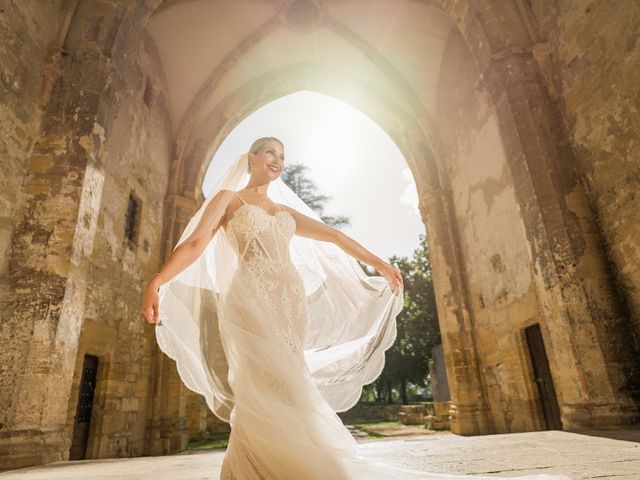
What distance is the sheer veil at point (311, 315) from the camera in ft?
7.25

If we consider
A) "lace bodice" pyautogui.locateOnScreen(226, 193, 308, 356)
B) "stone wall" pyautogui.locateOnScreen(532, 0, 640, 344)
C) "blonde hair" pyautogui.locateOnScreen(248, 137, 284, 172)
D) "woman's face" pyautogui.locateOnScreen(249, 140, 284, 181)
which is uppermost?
"stone wall" pyautogui.locateOnScreen(532, 0, 640, 344)

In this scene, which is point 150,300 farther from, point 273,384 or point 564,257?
point 564,257

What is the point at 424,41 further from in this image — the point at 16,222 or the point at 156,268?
the point at 16,222

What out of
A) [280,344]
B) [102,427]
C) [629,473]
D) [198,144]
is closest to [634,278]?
[629,473]

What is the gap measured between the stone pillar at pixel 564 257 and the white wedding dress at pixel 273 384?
3.08 metres

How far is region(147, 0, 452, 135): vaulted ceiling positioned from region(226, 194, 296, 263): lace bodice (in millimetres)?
8298

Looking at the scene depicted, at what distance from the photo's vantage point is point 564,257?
184 inches

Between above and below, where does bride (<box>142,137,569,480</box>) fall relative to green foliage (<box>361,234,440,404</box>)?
below

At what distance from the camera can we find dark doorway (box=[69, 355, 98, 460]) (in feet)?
18.6

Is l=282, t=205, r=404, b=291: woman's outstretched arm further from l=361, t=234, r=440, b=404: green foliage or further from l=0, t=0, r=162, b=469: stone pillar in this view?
l=361, t=234, r=440, b=404: green foliage

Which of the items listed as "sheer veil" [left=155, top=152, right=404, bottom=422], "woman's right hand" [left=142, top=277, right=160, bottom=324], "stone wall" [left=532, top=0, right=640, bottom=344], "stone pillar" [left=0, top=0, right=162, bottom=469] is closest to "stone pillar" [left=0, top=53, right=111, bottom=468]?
"stone pillar" [left=0, top=0, right=162, bottom=469]

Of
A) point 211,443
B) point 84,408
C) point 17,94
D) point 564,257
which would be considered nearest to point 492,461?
point 564,257

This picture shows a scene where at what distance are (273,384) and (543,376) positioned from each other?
6.05 m

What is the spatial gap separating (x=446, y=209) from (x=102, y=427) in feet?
25.5
